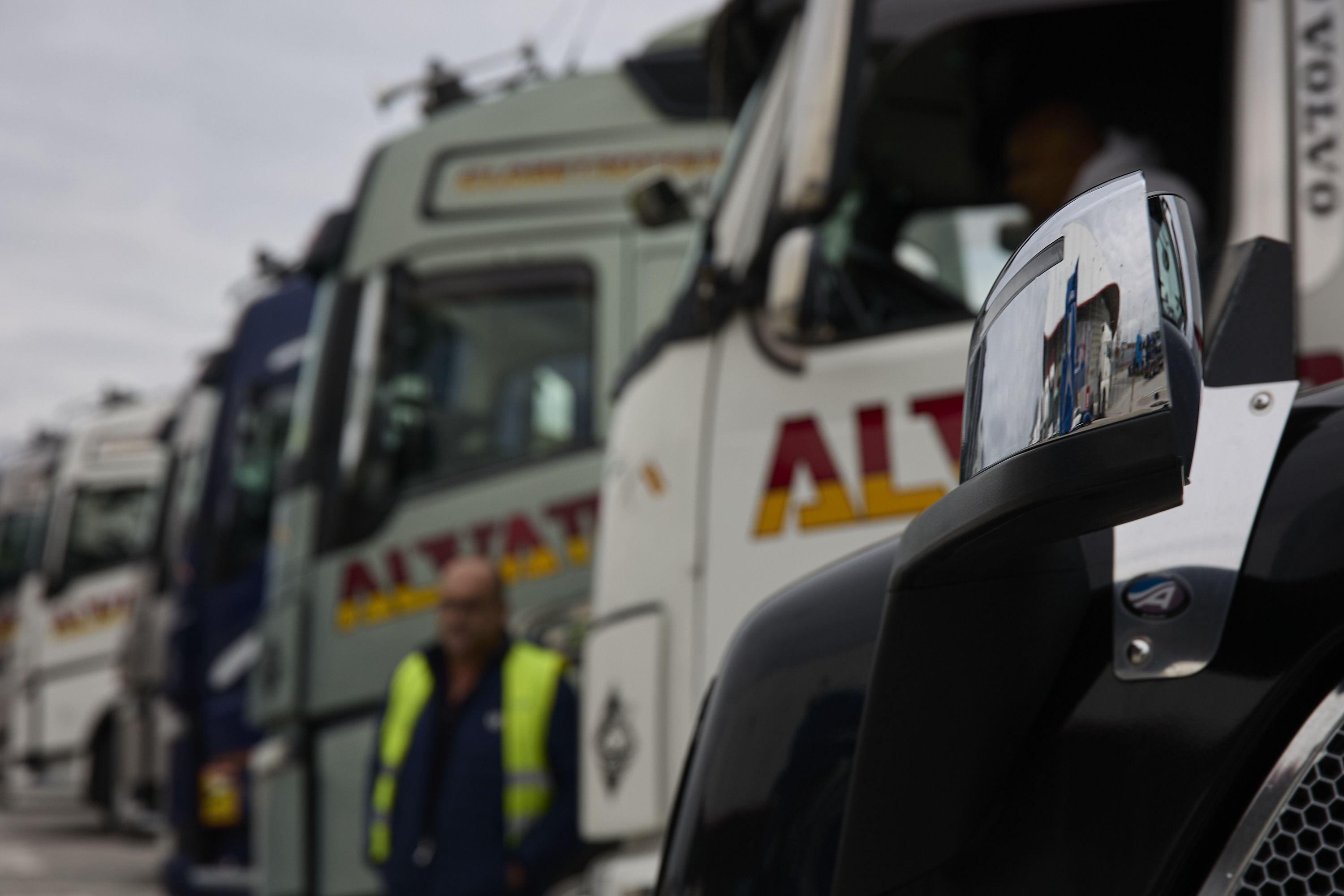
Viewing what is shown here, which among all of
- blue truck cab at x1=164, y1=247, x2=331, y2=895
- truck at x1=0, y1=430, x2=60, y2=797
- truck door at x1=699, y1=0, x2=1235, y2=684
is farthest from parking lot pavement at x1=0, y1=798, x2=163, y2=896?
truck door at x1=699, y1=0, x2=1235, y2=684

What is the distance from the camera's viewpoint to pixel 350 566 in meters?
5.33

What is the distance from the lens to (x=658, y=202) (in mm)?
3553

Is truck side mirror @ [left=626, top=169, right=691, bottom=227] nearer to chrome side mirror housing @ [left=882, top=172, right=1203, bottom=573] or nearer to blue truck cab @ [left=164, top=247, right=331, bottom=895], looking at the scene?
chrome side mirror housing @ [left=882, top=172, right=1203, bottom=573]

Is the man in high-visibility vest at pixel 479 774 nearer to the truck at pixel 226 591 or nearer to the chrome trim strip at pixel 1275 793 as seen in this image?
the truck at pixel 226 591

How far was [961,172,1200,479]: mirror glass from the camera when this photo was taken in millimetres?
761

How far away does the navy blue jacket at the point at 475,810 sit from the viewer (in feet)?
13.3

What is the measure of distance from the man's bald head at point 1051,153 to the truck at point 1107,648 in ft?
6.84

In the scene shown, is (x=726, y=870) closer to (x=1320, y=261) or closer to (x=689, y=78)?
(x=1320, y=261)

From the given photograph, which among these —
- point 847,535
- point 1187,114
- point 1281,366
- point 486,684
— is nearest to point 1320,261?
point 847,535

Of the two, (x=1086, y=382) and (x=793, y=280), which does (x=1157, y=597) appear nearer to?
(x=1086, y=382)

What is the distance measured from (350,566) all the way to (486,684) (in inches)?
52.5

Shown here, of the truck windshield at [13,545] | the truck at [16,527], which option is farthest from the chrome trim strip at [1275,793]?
the truck windshield at [13,545]

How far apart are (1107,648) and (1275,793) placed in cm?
13

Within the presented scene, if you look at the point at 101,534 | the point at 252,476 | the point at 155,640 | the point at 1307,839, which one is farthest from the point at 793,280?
the point at 101,534
